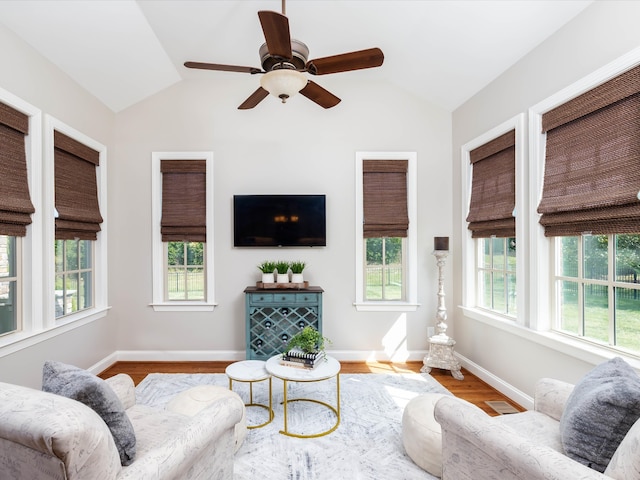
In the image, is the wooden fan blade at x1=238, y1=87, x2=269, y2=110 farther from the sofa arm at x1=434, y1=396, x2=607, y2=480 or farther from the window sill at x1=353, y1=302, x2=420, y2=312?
the window sill at x1=353, y1=302, x2=420, y2=312

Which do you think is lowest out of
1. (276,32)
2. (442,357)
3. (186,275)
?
(442,357)

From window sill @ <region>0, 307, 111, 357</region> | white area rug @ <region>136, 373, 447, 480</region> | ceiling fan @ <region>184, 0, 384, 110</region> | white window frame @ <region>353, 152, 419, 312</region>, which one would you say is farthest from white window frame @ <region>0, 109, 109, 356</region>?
white window frame @ <region>353, 152, 419, 312</region>

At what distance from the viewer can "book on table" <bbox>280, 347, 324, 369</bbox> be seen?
2.42 meters

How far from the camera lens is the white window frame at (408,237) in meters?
3.84

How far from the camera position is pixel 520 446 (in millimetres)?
1175

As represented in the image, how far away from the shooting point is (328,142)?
12.6ft

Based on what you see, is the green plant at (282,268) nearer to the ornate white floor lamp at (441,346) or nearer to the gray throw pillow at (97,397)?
the ornate white floor lamp at (441,346)

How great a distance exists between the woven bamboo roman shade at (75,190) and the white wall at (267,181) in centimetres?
35

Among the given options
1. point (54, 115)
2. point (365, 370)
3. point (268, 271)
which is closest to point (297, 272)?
point (268, 271)

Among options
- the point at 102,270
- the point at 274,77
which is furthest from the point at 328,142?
the point at 102,270

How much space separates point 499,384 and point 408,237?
65.9 inches

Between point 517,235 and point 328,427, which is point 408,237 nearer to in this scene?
point 517,235

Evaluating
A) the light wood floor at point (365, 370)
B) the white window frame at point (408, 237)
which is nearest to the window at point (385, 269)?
the white window frame at point (408, 237)

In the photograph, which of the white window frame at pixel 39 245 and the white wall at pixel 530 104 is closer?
the white wall at pixel 530 104
